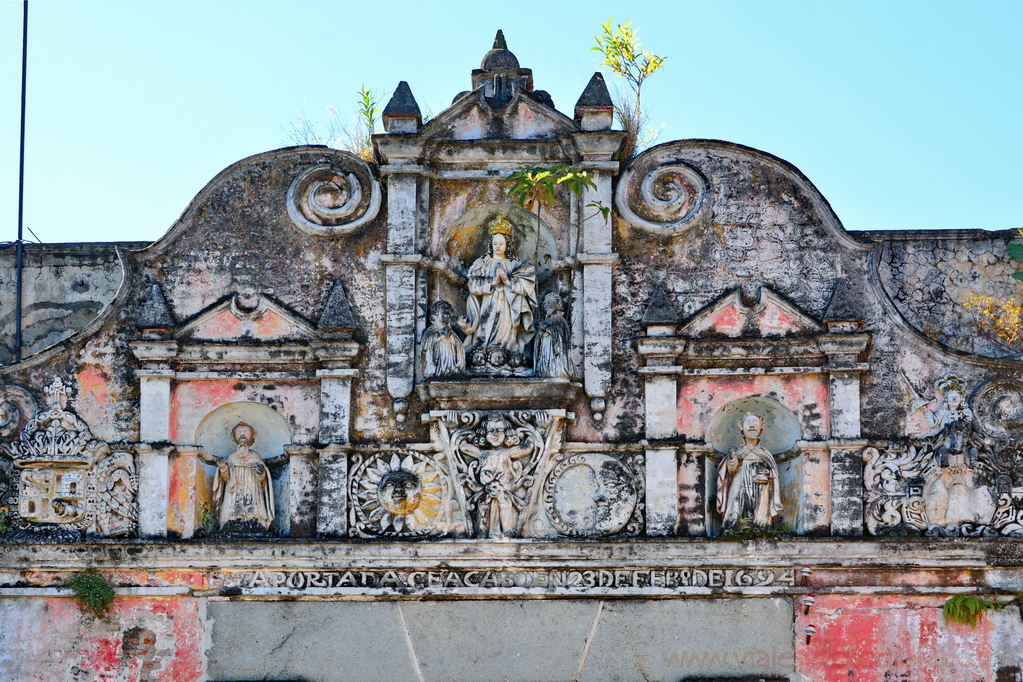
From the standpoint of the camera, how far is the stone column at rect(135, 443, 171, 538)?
13398 millimetres

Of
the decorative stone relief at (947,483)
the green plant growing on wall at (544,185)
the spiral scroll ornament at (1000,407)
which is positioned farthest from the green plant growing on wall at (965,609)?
the green plant growing on wall at (544,185)

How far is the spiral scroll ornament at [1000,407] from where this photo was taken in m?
13.3

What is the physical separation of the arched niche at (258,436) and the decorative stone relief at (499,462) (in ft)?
4.77

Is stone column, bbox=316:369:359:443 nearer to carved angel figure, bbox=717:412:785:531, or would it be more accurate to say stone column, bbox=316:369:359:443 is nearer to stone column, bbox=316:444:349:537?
stone column, bbox=316:444:349:537

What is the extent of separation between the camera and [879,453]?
43.6 ft

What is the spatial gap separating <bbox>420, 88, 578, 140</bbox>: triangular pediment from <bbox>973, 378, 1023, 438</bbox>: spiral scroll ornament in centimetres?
425

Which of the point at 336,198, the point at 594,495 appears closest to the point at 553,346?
the point at 594,495

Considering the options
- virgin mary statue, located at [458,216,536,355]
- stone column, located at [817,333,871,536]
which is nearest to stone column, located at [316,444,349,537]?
virgin mary statue, located at [458,216,536,355]

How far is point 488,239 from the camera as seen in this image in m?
14.3

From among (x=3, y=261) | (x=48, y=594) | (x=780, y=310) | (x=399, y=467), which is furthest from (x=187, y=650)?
(x=780, y=310)

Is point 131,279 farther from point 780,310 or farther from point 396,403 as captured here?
point 780,310

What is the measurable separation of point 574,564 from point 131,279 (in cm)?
458

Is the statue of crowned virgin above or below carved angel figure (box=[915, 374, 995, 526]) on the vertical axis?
above

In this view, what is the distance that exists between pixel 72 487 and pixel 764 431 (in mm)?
5950
